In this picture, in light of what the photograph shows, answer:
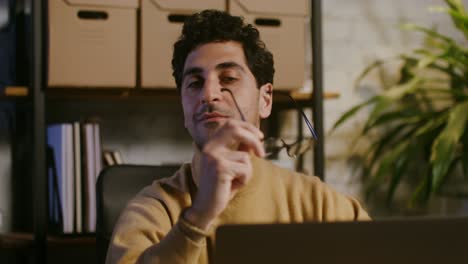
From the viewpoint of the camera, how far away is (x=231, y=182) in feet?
3.31

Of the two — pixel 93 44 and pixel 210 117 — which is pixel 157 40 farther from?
pixel 210 117

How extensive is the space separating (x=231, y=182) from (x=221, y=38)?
0.48m

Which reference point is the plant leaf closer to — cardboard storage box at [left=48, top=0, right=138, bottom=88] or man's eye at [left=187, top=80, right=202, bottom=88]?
cardboard storage box at [left=48, top=0, right=138, bottom=88]

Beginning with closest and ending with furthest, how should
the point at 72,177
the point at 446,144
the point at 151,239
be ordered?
the point at 151,239 → the point at 72,177 → the point at 446,144

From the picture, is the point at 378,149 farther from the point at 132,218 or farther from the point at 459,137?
the point at 132,218

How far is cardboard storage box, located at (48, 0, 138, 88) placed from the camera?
84.6 inches

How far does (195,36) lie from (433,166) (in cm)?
132

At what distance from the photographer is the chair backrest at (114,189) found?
1543 millimetres

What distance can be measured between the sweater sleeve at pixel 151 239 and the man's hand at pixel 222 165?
0.03 metres

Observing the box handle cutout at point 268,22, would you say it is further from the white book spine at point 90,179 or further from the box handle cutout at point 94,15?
the white book spine at point 90,179

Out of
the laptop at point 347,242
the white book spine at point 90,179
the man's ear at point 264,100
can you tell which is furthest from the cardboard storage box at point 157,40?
the laptop at point 347,242

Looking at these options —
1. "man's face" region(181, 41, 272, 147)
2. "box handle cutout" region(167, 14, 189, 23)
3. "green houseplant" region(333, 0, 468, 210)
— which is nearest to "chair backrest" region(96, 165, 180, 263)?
"man's face" region(181, 41, 272, 147)

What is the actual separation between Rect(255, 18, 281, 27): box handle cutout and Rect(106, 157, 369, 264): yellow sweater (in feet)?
3.44

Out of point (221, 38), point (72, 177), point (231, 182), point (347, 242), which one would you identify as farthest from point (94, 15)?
point (347, 242)
